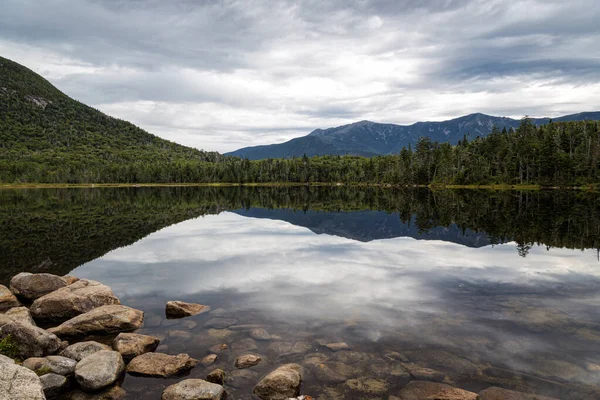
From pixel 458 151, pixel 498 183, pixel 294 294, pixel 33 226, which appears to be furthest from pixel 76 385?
pixel 458 151

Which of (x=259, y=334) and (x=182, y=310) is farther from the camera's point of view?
(x=182, y=310)

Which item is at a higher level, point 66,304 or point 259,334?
point 66,304

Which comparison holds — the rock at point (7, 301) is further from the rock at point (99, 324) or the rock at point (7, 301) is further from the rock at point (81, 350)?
the rock at point (81, 350)

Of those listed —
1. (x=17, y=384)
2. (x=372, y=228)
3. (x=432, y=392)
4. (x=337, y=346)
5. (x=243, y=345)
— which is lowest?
(x=372, y=228)

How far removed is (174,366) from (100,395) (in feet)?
7.95

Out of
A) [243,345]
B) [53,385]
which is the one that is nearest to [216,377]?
[243,345]

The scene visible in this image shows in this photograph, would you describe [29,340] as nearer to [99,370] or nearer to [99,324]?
[99,324]

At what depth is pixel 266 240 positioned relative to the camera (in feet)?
142

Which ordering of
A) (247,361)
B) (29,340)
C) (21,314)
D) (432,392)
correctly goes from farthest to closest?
1. (21,314)
2. (29,340)
3. (247,361)
4. (432,392)

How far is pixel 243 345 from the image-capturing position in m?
15.9

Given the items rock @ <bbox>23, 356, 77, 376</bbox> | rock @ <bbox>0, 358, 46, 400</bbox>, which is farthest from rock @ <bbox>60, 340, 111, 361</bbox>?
rock @ <bbox>0, 358, 46, 400</bbox>

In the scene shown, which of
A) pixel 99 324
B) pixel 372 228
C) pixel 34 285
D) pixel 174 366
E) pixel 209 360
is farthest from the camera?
pixel 372 228

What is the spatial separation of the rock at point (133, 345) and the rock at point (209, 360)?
110 inches

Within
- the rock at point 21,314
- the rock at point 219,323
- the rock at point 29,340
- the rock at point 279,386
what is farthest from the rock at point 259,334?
the rock at point 21,314
